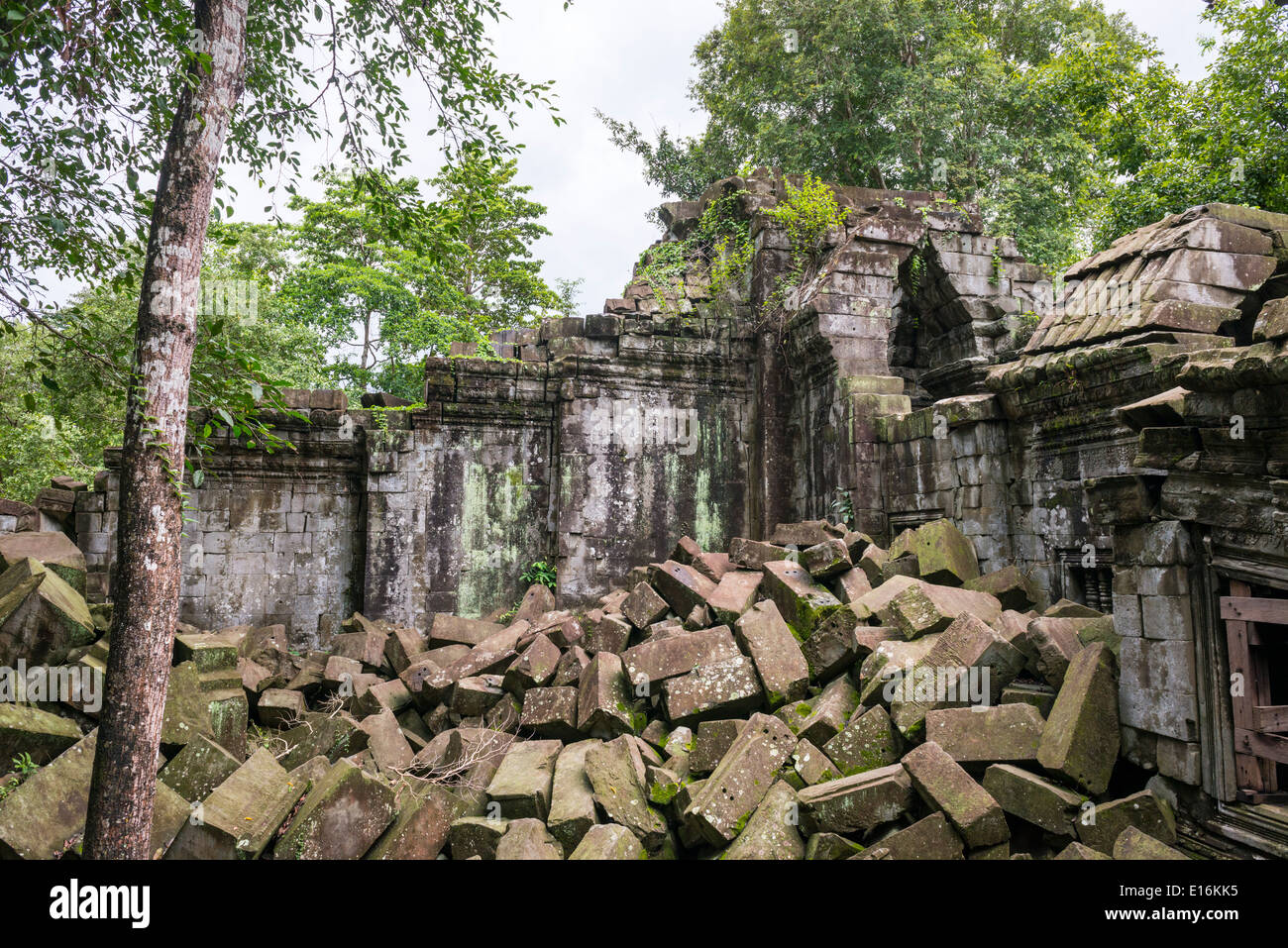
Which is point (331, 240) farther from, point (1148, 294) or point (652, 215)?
point (1148, 294)

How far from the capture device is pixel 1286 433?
296 centimetres

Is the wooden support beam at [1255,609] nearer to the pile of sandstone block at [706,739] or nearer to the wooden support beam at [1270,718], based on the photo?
the wooden support beam at [1270,718]

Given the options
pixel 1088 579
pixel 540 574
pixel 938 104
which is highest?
pixel 938 104

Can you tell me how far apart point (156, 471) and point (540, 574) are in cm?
494

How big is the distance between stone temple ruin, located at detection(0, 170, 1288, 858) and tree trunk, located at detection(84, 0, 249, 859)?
1.57ft

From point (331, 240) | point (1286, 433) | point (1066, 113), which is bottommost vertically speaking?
point (1286, 433)

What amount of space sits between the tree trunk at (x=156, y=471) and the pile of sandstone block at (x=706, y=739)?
408mm

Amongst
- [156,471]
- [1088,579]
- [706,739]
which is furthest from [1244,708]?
[156,471]

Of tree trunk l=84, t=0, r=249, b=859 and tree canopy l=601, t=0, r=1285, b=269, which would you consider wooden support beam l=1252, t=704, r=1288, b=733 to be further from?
tree canopy l=601, t=0, r=1285, b=269

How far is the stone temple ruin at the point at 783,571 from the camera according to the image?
10.8 feet

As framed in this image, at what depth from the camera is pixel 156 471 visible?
4168mm

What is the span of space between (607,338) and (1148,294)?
18.3 ft

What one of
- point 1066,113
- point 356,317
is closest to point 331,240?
point 356,317

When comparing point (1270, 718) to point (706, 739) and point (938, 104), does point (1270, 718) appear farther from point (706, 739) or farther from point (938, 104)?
point (938, 104)
